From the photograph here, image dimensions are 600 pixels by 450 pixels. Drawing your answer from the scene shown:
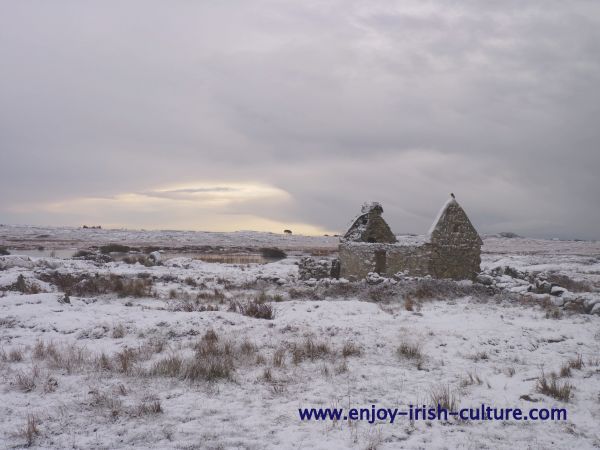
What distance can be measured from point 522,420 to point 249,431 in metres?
3.25

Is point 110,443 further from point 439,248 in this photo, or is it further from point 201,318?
point 439,248

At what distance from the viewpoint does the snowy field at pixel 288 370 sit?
4.45 metres

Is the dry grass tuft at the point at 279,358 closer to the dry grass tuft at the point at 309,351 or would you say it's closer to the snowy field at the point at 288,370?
the snowy field at the point at 288,370

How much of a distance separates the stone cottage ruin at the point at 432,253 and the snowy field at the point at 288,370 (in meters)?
3.19

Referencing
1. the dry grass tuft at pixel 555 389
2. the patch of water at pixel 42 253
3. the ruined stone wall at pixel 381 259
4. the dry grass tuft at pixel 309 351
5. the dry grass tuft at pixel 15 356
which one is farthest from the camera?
the patch of water at pixel 42 253

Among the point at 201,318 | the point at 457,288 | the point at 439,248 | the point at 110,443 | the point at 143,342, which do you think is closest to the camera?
the point at 110,443

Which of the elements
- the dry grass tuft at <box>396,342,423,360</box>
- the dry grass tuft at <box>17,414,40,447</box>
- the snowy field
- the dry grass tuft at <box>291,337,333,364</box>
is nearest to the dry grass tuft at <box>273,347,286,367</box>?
the snowy field

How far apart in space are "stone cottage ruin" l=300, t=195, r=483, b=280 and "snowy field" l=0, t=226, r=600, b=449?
319 centimetres

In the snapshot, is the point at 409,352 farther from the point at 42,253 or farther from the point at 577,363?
the point at 42,253

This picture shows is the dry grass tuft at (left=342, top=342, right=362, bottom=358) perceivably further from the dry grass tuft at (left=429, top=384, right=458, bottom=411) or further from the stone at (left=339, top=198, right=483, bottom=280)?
the stone at (left=339, top=198, right=483, bottom=280)

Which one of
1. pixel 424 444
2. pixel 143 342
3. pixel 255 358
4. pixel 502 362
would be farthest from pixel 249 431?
pixel 502 362

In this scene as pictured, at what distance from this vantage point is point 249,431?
4.50 meters

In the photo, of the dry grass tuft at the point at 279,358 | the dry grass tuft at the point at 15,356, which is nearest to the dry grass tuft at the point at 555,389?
the dry grass tuft at the point at 279,358

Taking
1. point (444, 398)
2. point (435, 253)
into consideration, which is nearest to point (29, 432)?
point (444, 398)
